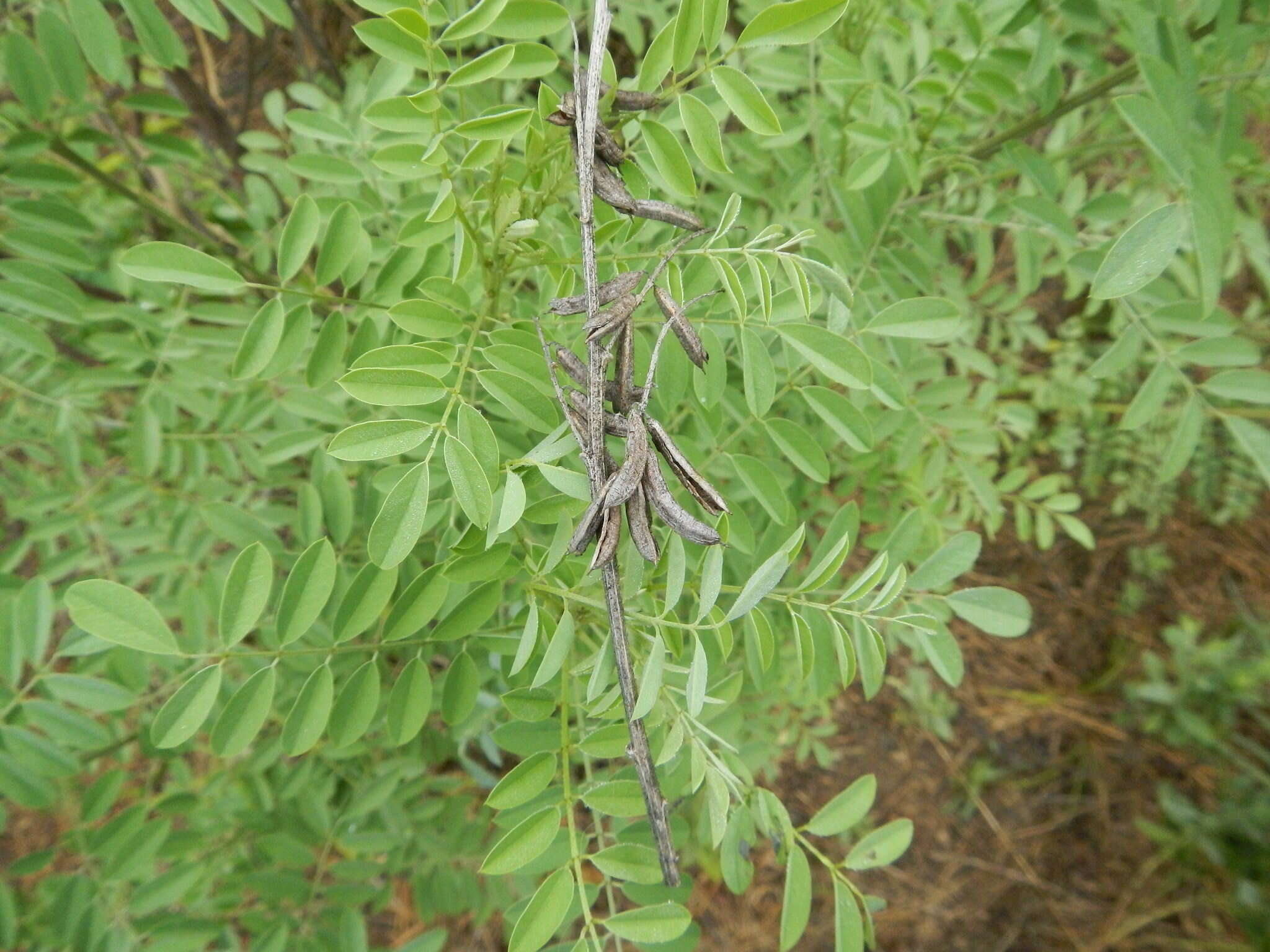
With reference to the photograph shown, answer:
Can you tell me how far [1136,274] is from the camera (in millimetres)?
787

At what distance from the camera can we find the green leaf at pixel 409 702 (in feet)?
3.25

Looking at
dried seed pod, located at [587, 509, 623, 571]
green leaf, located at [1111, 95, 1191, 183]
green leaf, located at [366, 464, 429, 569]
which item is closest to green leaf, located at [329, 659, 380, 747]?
green leaf, located at [366, 464, 429, 569]

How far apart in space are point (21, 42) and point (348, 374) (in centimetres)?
88

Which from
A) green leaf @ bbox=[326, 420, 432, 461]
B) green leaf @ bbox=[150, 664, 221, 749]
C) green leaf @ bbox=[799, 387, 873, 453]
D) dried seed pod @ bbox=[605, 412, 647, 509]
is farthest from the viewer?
green leaf @ bbox=[799, 387, 873, 453]

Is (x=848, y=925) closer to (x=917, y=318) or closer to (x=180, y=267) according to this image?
(x=917, y=318)

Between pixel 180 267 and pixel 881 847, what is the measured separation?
1125 millimetres

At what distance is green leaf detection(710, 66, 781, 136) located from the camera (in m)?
0.82

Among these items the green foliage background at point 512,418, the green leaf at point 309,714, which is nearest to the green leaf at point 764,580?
the green foliage background at point 512,418

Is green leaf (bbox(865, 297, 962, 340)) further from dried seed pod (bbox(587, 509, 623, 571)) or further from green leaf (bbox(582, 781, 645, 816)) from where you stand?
green leaf (bbox(582, 781, 645, 816))

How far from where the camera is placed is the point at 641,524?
0.74 m

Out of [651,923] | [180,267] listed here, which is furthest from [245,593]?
[651,923]

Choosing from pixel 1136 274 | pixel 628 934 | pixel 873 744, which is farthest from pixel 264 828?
pixel 873 744

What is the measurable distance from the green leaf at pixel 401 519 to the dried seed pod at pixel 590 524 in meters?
0.19

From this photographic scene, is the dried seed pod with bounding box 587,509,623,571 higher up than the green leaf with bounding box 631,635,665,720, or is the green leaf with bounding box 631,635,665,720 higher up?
the dried seed pod with bounding box 587,509,623,571
